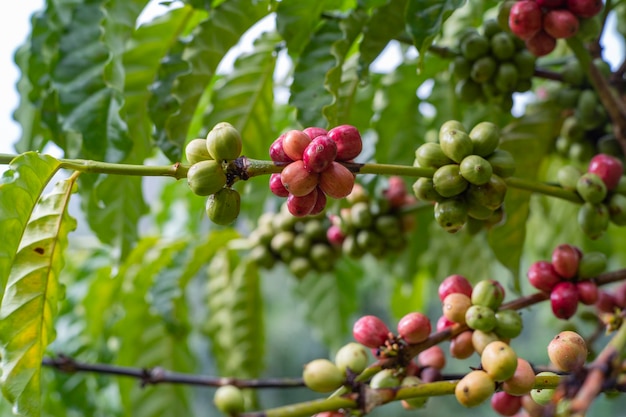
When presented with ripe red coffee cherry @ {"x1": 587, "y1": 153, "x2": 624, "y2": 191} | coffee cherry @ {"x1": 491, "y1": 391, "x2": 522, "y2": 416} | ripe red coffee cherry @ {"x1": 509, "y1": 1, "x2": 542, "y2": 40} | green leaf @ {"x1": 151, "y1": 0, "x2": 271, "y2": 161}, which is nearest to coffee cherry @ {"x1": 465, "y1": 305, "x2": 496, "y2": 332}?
coffee cherry @ {"x1": 491, "y1": 391, "x2": 522, "y2": 416}

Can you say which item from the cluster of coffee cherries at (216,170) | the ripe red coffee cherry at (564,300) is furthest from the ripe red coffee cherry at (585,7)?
the cluster of coffee cherries at (216,170)

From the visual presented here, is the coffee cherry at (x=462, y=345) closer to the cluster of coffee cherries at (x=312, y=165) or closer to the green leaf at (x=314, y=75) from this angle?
the cluster of coffee cherries at (x=312, y=165)

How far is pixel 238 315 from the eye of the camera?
7.06 ft

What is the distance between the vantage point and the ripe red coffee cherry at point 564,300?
110 centimetres

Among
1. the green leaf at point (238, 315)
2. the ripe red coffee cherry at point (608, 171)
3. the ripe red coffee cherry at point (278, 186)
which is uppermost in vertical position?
the ripe red coffee cherry at point (278, 186)

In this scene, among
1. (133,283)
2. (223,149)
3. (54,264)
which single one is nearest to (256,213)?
(133,283)

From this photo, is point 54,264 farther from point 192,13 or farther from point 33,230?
point 192,13

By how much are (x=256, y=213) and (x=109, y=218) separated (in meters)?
0.45

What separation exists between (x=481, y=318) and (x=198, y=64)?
705 millimetres

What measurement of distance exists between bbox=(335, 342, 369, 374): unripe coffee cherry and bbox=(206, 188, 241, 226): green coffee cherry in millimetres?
227

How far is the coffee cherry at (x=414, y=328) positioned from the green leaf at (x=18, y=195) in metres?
0.49

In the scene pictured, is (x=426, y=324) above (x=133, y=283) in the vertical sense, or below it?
above

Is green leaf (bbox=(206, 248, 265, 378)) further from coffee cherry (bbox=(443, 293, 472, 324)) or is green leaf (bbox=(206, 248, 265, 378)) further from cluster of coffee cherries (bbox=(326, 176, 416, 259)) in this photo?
coffee cherry (bbox=(443, 293, 472, 324))

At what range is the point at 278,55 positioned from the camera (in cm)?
154
